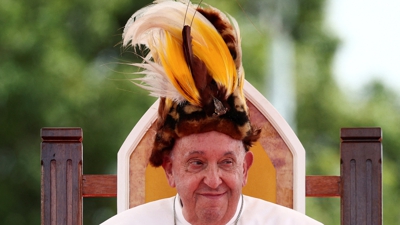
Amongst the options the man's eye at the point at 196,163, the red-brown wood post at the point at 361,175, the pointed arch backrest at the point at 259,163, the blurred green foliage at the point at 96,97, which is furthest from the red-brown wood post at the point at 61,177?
the blurred green foliage at the point at 96,97

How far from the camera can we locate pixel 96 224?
4.93 metres

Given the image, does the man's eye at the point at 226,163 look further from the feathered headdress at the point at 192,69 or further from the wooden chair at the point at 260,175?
the wooden chair at the point at 260,175

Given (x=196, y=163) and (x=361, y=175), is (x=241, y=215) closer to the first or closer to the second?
(x=196, y=163)

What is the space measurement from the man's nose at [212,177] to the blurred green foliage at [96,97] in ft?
9.42

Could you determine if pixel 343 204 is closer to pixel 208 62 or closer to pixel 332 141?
pixel 208 62

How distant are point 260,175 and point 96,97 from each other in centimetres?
294

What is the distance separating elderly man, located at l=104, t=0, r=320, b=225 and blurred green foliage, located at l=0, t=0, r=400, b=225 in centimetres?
281

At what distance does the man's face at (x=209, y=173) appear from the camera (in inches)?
59.3

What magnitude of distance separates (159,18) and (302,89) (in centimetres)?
359

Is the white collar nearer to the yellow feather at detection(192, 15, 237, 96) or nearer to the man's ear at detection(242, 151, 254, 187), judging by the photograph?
the man's ear at detection(242, 151, 254, 187)

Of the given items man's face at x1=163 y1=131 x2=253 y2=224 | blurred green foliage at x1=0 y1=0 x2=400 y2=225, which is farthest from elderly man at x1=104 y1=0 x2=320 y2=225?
blurred green foliage at x1=0 y1=0 x2=400 y2=225

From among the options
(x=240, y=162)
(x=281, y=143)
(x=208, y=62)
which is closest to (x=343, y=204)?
(x=281, y=143)

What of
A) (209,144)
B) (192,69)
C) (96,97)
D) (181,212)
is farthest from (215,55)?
(96,97)

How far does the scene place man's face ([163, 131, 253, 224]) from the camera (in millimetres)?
1506
